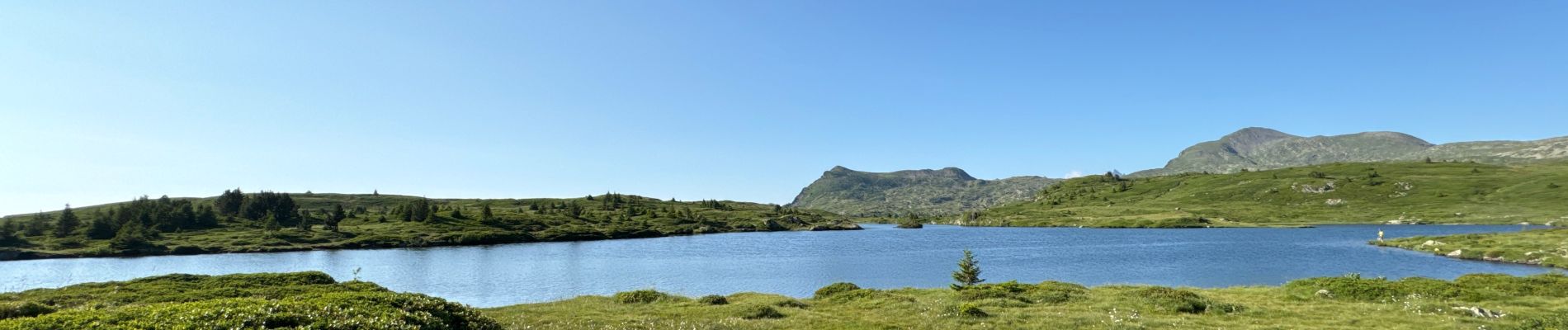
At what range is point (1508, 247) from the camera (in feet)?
278

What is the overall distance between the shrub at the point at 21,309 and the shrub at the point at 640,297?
27.2 m

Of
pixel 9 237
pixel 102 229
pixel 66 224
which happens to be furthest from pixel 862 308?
pixel 66 224

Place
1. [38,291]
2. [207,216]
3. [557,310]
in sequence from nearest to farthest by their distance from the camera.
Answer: [557,310] < [38,291] < [207,216]

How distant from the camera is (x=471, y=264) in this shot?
109 metres

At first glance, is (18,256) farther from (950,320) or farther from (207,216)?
(950,320)

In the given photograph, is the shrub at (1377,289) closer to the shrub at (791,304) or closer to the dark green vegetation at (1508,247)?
the shrub at (791,304)

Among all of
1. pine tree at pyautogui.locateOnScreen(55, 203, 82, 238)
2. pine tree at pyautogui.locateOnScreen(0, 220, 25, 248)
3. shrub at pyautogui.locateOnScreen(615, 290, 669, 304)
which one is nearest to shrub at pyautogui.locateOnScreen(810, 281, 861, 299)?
shrub at pyautogui.locateOnScreen(615, 290, 669, 304)

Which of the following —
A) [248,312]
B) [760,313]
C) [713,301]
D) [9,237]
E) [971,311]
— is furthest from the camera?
[9,237]

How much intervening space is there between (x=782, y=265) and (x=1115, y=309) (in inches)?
2716

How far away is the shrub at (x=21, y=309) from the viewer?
30.2m

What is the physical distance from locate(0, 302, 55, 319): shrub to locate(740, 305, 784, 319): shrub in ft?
106

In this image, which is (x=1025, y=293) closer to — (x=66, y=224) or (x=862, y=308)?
(x=862, y=308)

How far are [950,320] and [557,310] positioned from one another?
23.3 meters

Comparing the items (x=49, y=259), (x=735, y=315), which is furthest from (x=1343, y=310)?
(x=49, y=259)
